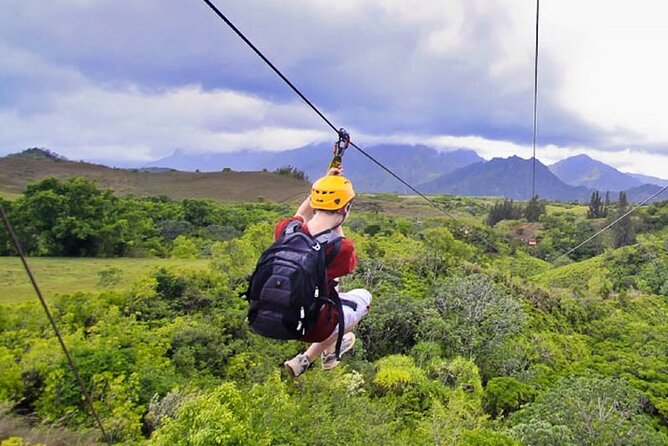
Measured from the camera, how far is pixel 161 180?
32812 mm

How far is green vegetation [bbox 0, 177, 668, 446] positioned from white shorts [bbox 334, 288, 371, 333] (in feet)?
21.6

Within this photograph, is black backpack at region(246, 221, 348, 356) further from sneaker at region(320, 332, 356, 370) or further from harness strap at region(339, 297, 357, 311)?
sneaker at region(320, 332, 356, 370)

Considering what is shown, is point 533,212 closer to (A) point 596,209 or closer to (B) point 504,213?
(B) point 504,213

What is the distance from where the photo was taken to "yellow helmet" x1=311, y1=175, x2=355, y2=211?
2.80 meters

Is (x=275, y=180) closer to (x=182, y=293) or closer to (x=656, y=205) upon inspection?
(x=182, y=293)

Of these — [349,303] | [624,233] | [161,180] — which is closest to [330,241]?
[349,303]

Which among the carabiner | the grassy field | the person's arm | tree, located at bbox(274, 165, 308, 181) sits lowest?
the grassy field

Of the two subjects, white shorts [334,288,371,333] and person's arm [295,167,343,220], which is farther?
white shorts [334,288,371,333]

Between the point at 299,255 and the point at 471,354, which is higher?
the point at 299,255

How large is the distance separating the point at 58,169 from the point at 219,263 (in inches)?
490

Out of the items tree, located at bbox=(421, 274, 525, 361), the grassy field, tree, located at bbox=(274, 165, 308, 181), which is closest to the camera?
the grassy field

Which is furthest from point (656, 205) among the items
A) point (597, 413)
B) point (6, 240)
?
point (6, 240)

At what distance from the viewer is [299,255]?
8.25 feet

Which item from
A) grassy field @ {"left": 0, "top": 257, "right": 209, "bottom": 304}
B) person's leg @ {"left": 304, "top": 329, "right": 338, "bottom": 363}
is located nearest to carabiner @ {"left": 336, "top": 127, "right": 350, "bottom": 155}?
person's leg @ {"left": 304, "top": 329, "right": 338, "bottom": 363}
